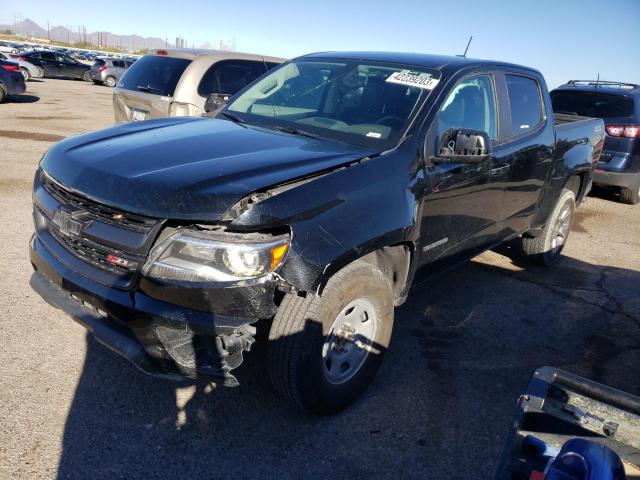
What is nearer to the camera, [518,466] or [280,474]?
[518,466]

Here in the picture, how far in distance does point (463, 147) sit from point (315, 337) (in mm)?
1470

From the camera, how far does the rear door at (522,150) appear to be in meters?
4.15

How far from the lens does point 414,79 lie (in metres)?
3.57

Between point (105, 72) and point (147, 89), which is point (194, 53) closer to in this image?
point (147, 89)

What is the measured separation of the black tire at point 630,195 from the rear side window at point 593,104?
1.24 metres

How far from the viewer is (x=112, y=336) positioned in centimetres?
250

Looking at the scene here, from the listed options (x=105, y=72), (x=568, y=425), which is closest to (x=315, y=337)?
(x=568, y=425)

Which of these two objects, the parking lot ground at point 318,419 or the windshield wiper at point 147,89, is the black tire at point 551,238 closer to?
the parking lot ground at point 318,419

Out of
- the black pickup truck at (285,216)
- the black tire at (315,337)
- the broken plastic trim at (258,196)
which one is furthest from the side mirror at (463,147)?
the broken plastic trim at (258,196)

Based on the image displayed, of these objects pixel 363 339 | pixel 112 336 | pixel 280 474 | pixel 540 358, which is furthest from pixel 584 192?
pixel 112 336

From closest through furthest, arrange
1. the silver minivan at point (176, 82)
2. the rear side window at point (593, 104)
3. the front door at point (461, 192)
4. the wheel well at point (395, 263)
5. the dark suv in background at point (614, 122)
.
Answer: the wheel well at point (395, 263)
the front door at point (461, 192)
the silver minivan at point (176, 82)
the dark suv in background at point (614, 122)
the rear side window at point (593, 104)

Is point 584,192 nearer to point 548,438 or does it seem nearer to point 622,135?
point 622,135

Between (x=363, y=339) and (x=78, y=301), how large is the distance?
148 cm

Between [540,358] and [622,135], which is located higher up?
[622,135]
